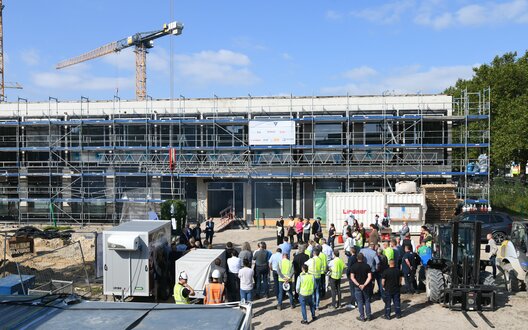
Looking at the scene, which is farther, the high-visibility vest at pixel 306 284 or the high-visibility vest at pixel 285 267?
the high-visibility vest at pixel 285 267

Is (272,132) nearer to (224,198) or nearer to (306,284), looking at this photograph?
(224,198)

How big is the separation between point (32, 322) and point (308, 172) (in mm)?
22700

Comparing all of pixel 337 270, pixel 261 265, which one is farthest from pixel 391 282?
pixel 261 265

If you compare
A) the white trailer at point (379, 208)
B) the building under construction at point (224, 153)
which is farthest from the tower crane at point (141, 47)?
the white trailer at point (379, 208)

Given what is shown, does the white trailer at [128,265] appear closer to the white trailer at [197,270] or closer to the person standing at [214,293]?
the white trailer at [197,270]

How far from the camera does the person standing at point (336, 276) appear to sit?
1116cm

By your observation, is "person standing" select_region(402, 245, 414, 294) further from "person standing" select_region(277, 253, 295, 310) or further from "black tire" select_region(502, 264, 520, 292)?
"person standing" select_region(277, 253, 295, 310)

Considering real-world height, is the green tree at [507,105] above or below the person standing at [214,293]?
above

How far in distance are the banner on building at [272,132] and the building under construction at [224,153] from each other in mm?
Result: 61

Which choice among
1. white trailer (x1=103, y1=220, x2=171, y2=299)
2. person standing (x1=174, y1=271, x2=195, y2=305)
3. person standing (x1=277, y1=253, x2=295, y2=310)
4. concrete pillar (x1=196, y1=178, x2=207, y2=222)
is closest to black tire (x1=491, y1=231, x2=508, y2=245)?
person standing (x1=277, y1=253, x2=295, y2=310)

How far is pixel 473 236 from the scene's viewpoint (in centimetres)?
1082

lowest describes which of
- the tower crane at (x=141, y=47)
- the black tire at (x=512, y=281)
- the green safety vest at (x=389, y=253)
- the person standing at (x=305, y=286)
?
the black tire at (x=512, y=281)

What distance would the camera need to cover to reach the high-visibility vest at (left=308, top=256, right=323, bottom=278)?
11.0 metres

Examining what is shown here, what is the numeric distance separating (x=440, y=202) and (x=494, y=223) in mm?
3527
